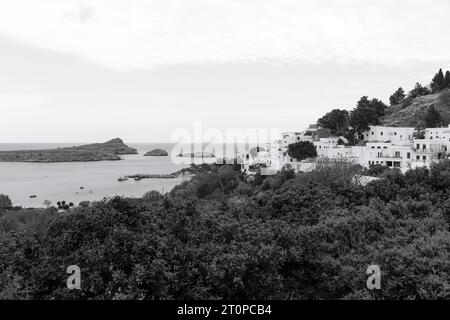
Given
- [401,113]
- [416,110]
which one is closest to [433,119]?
[416,110]

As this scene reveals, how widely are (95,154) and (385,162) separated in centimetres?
9811

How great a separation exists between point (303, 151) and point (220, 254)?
29.4m

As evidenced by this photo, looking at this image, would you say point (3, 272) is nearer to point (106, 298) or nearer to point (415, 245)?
point (106, 298)

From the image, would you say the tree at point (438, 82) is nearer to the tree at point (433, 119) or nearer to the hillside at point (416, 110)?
the hillside at point (416, 110)

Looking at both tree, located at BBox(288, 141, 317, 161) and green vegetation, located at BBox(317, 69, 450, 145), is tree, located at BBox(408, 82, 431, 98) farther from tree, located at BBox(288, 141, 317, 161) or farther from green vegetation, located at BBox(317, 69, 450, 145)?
tree, located at BBox(288, 141, 317, 161)

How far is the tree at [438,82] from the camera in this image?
48062 mm

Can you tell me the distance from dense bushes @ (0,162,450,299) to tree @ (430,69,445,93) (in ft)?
162

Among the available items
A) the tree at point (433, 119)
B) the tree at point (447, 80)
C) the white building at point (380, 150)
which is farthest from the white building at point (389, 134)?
the tree at point (447, 80)

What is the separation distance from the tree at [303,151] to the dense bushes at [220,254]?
85.0 ft

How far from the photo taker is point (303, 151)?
32.7 metres

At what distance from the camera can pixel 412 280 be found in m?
4.11

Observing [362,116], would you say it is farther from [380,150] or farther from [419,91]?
[419,91]

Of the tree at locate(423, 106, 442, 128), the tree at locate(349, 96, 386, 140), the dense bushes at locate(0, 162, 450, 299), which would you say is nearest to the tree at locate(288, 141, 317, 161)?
the tree at locate(349, 96, 386, 140)

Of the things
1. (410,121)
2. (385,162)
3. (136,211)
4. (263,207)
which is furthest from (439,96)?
(136,211)
